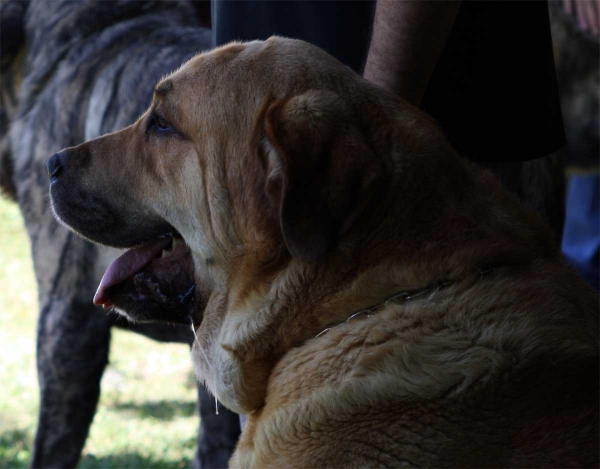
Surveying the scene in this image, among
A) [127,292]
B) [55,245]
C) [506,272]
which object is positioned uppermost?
[506,272]

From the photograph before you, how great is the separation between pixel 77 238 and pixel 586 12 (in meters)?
4.29

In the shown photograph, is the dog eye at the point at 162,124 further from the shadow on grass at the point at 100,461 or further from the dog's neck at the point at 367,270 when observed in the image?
the shadow on grass at the point at 100,461

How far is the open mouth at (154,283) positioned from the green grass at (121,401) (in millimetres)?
2725

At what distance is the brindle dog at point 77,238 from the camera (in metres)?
4.75

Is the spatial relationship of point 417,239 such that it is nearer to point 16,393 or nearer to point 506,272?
point 506,272

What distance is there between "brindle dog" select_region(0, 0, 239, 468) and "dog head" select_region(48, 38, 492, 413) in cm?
193

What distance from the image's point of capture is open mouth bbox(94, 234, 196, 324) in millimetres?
2719

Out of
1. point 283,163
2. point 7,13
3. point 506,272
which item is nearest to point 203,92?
point 283,163

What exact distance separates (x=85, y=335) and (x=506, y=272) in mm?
3234

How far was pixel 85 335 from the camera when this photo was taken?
4.89 m

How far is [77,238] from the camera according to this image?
4797 mm

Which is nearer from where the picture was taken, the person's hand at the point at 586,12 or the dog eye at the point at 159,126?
the dog eye at the point at 159,126

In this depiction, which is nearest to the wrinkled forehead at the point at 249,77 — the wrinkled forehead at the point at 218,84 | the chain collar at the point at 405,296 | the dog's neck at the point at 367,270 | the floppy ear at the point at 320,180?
the wrinkled forehead at the point at 218,84

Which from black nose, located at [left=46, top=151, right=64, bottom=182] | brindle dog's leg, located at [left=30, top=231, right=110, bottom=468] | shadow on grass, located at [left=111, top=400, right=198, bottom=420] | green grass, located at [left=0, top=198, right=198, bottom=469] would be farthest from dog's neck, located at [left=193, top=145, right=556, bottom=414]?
shadow on grass, located at [left=111, top=400, right=198, bottom=420]
